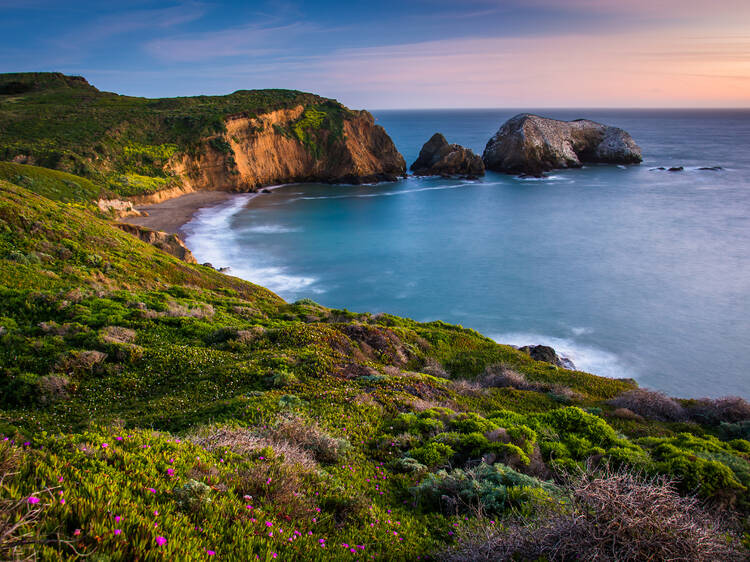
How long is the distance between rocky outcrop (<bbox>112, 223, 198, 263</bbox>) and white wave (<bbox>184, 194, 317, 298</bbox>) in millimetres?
5700

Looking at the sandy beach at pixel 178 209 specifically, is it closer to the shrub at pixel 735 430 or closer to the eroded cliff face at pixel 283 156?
the eroded cliff face at pixel 283 156

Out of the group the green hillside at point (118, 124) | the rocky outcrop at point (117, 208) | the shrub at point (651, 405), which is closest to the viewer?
the shrub at point (651, 405)

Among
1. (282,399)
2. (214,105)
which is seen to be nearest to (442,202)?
(214,105)

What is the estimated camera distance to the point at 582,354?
945 inches

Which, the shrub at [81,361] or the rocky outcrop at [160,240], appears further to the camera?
the rocky outcrop at [160,240]

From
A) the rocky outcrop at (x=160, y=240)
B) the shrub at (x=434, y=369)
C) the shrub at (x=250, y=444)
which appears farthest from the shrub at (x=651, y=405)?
the rocky outcrop at (x=160, y=240)

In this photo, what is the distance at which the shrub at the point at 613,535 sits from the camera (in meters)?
3.98

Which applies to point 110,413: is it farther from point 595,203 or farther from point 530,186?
point 530,186

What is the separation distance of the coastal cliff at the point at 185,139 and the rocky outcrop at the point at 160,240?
1669cm

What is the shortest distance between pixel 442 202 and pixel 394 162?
19.7 meters

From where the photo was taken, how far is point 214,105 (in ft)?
239

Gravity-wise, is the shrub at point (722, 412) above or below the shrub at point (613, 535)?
below

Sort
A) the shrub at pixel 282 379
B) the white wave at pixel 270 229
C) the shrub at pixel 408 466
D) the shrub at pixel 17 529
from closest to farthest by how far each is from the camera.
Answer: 1. the shrub at pixel 17 529
2. the shrub at pixel 408 466
3. the shrub at pixel 282 379
4. the white wave at pixel 270 229

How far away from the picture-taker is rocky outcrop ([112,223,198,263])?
28234 mm
